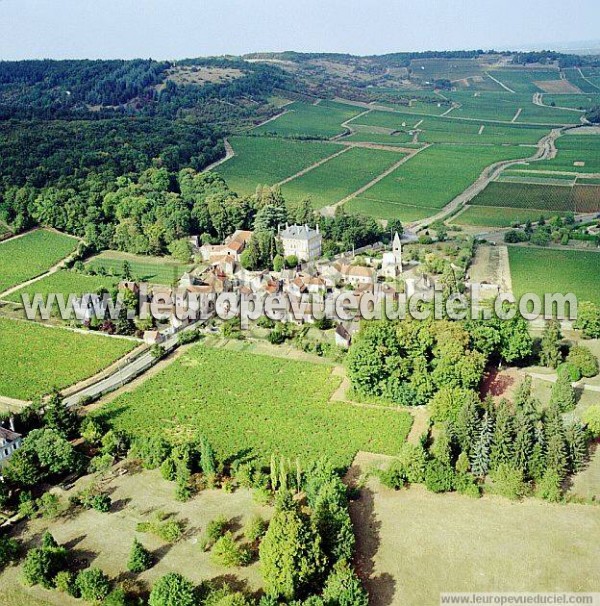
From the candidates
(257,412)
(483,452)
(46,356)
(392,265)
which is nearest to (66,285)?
(46,356)

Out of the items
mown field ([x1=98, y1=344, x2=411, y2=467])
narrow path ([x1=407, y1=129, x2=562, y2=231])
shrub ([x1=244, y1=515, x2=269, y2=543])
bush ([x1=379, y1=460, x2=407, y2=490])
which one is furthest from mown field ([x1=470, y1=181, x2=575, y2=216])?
shrub ([x1=244, y1=515, x2=269, y2=543])

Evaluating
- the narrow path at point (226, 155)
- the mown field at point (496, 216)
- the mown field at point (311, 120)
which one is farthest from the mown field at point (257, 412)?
the mown field at point (311, 120)

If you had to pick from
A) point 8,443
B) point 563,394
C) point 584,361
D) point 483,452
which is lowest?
point 483,452

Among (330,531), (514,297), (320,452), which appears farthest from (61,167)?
(330,531)

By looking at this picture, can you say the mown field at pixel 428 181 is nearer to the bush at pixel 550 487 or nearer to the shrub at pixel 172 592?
the bush at pixel 550 487

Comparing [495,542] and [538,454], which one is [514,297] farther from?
[495,542]

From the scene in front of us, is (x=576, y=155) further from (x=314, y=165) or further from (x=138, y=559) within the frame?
(x=138, y=559)

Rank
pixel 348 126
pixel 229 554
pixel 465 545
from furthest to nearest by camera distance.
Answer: pixel 348 126 < pixel 465 545 < pixel 229 554
